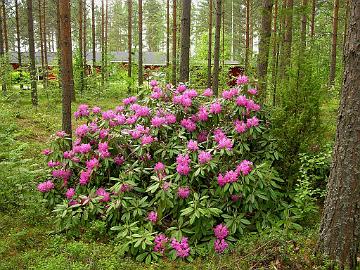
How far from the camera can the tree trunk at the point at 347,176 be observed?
3.43m

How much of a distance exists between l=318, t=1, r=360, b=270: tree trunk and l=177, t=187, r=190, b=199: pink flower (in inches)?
71.5

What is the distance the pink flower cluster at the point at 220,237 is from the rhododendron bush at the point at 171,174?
13 mm

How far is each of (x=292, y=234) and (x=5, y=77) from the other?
1684cm

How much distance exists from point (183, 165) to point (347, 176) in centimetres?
226

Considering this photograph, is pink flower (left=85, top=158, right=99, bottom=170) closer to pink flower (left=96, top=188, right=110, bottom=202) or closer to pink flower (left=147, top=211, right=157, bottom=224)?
pink flower (left=96, top=188, right=110, bottom=202)

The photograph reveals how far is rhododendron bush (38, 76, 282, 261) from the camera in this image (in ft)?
16.1

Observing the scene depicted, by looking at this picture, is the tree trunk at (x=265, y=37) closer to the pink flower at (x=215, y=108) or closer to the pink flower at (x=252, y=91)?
the pink flower at (x=252, y=91)

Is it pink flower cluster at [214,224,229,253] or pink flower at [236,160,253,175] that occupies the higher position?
pink flower at [236,160,253,175]

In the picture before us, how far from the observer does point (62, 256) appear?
445 cm

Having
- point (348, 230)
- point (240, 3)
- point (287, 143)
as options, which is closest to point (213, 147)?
point (287, 143)

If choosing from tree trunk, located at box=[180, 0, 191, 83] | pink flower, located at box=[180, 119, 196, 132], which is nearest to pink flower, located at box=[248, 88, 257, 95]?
pink flower, located at box=[180, 119, 196, 132]

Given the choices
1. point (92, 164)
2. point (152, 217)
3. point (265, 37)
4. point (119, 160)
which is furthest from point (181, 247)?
point (265, 37)

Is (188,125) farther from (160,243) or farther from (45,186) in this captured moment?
(45,186)

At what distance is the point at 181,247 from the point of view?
468 centimetres
